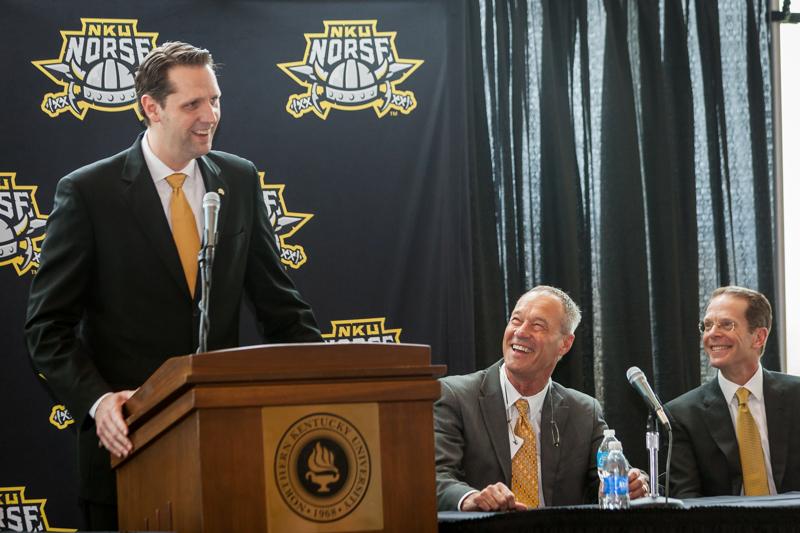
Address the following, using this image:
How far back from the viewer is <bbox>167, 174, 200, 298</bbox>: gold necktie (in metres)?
2.85

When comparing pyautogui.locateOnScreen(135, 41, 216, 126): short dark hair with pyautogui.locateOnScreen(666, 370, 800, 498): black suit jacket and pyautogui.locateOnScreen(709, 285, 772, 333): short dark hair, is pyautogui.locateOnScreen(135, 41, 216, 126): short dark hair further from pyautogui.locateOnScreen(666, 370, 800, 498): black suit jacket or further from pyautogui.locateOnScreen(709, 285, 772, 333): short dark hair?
pyautogui.locateOnScreen(709, 285, 772, 333): short dark hair

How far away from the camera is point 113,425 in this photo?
7.62 feet

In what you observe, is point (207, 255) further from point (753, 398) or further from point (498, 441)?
point (753, 398)

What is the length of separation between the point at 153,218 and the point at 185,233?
96 mm

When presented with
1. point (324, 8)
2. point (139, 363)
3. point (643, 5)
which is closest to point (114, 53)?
point (324, 8)

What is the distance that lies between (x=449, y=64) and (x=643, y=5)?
0.96m

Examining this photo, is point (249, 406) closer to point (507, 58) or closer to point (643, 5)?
point (507, 58)

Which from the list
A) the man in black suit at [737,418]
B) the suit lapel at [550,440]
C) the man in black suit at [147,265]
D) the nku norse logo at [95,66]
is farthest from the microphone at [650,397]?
the nku norse logo at [95,66]

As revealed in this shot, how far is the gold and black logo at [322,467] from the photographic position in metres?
1.96

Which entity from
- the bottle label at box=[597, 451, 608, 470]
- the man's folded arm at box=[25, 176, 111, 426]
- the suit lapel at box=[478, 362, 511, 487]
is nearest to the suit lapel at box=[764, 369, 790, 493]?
the bottle label at box=[597, 451, 608, 470]

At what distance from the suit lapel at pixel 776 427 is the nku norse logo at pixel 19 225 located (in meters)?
2.87

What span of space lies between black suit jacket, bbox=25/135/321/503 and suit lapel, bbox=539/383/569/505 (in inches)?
55.9

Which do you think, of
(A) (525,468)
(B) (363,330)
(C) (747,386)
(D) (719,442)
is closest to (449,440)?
(A) (525,468)

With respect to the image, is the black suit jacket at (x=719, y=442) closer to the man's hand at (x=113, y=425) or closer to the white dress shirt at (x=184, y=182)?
the white dress shirt at (x=184, y=182)
